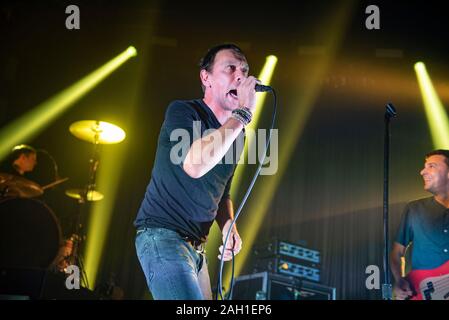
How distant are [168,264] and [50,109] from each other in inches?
242

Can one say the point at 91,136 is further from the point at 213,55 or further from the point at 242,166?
the point at 213,55

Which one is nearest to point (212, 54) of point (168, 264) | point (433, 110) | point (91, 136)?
point (168, 264)

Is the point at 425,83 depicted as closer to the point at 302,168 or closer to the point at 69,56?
the point at 302,168

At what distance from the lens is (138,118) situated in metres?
7.39

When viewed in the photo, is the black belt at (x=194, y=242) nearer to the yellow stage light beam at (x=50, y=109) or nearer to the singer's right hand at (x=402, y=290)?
the singer's right hand at (x=402, y=290)

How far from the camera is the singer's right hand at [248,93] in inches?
72.9

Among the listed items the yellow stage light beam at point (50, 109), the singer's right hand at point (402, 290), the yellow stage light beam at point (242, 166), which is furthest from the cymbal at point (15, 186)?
the singer's right hand at point (402, 290)

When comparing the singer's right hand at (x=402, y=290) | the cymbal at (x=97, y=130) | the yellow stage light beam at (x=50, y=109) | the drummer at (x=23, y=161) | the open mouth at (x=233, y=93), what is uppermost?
the yellow stage light beam at (x=50, y=109)

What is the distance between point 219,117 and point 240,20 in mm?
4181

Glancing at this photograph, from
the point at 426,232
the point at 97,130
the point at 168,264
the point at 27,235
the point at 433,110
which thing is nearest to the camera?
the point at 168,264

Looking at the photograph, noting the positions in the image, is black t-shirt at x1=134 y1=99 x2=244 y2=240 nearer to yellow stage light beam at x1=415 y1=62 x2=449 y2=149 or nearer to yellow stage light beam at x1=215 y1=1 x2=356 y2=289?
yellow stage light beam at x1=215 y1=1 x2=356 y2=289

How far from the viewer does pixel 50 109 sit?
710cm

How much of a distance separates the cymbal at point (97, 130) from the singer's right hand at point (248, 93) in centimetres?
398

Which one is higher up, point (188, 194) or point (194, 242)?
point (188, 194)
